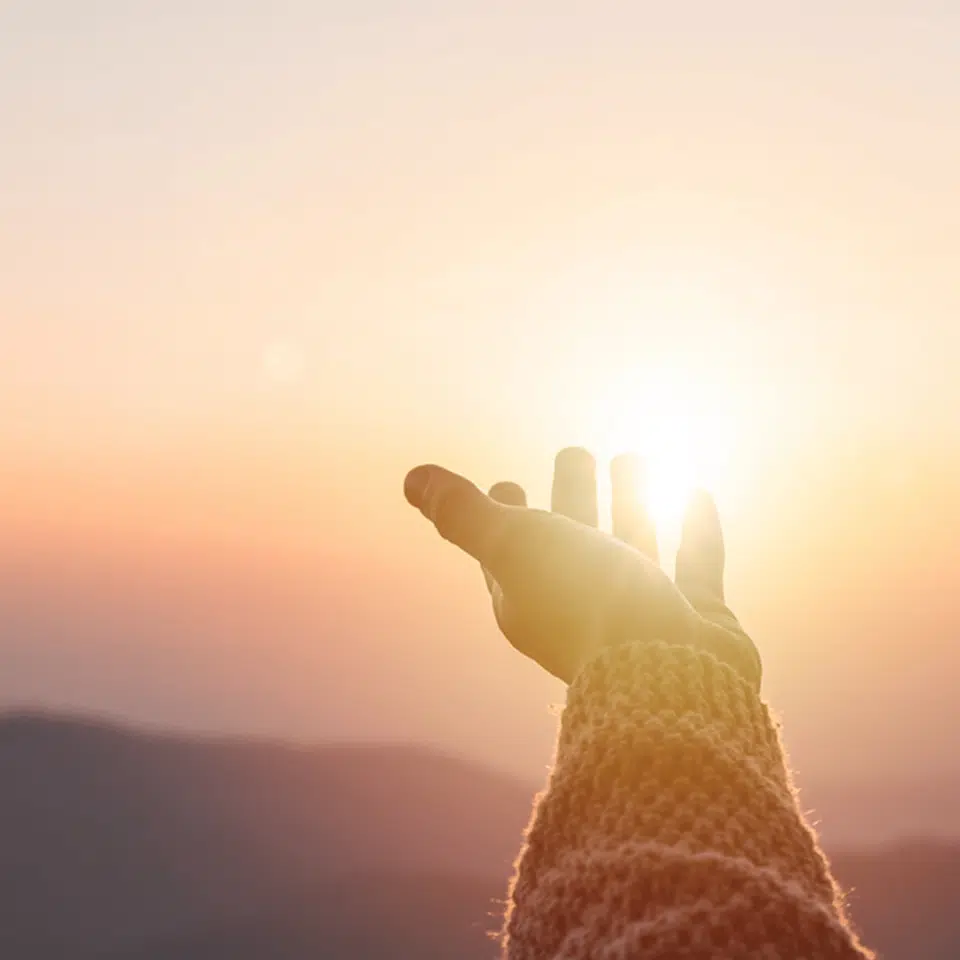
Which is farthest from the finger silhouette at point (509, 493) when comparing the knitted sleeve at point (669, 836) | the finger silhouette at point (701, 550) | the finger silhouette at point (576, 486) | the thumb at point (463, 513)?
the knitted sleeve at point (669, 836)

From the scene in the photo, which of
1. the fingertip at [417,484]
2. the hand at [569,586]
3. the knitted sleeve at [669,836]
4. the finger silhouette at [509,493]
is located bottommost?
the knitted sleeve at [669,836]

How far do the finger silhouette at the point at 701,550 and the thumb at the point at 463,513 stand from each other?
0.91 meters

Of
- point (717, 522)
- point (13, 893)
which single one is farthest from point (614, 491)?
point (13, 893)

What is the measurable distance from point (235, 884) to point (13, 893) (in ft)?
25.8

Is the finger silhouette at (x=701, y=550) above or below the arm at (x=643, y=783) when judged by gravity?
above

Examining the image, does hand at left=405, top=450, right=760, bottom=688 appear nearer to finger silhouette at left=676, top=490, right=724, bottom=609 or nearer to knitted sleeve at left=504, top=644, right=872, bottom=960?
finger silhouette at left=676, top=490, right=724, bottom=609

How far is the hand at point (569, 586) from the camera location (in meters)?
2.53

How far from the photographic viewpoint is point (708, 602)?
3.25 metres

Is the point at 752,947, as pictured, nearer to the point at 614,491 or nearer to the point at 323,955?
the point at 614,491

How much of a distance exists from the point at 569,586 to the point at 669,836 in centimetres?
104

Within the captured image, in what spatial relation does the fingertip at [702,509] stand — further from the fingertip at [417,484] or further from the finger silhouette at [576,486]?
the fingertip at [417,484]

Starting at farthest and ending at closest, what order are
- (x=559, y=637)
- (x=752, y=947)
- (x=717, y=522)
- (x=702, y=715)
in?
(x=717, y=522) → (x=559, y=637) → (x=702, y=715) → (x=752, y=947)

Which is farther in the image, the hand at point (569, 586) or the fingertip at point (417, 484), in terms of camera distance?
the fingertip at point (417, 484)

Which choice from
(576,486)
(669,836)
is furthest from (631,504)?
(669,836)
